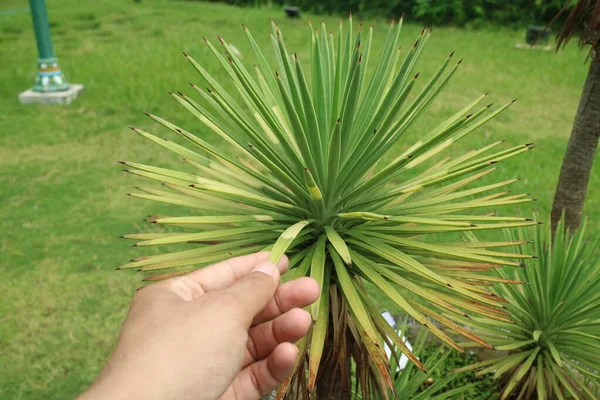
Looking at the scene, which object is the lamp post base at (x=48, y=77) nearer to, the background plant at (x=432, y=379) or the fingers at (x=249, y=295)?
the background plant at (x=432, y=379)

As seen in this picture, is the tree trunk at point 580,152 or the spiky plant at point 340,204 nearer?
the spiky plant at point 340,204

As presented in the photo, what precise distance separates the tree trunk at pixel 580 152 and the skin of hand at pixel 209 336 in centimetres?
199

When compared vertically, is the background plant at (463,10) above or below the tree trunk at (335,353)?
below

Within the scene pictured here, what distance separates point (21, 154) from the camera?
6.02 meters

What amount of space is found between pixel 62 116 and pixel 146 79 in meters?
1.32

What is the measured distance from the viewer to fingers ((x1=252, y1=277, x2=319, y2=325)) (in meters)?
1.43

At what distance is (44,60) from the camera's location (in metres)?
7.33

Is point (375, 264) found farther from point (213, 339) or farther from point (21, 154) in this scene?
point (21, 154)

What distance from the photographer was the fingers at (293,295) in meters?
1.43

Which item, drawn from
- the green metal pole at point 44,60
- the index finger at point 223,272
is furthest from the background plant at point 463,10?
the index finger at point 223,272

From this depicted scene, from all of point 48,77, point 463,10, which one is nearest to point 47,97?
point 48,77

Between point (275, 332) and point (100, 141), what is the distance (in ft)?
18.1

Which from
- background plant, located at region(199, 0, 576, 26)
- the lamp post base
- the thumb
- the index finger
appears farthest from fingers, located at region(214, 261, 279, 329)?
background plant, located at region(199, 0, 576, 26)

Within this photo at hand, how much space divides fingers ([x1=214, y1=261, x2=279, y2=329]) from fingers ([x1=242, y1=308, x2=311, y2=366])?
7cm
